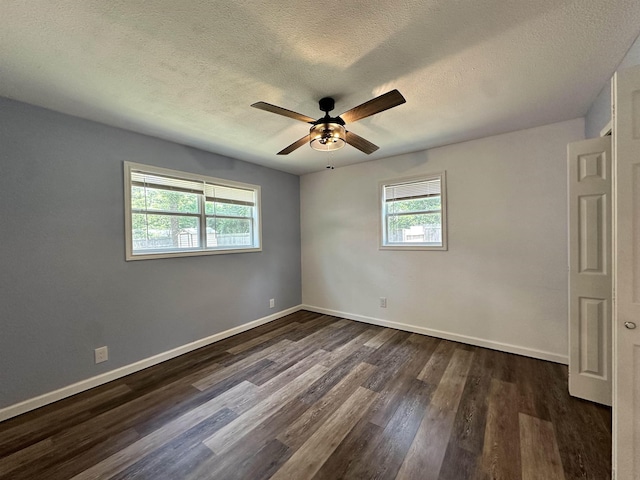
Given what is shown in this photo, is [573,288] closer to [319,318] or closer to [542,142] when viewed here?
[542,142]

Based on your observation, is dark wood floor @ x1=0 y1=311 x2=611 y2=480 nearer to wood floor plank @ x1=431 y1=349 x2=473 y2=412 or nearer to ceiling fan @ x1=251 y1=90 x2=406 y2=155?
wood floor plank @ x1=431 y1=349 x2=473 y2=412

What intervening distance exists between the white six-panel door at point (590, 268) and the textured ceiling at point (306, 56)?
2.14ft

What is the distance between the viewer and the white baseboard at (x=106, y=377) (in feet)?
6.66

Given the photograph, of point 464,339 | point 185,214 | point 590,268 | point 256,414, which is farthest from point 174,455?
point 590,268

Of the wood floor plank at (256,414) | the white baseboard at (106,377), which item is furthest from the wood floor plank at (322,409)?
the white baseboard at (106,377)

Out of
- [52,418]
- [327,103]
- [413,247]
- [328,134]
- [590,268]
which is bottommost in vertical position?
[52,418]

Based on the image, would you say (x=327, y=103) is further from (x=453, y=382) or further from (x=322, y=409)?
(x=453, y=382)

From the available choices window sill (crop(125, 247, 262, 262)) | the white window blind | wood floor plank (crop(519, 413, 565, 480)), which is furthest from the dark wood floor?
the white window blind

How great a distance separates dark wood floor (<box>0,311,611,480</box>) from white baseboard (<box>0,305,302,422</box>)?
0.26ft

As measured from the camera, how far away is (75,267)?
2.32 metres

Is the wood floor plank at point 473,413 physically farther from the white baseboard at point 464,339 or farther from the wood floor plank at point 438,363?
the white baseboard at point 464,339

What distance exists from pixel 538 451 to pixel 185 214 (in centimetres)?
377

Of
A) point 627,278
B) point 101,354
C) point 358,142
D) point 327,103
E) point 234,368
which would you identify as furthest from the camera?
point 234,368

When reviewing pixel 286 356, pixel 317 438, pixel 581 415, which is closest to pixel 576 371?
pixel 581 415
